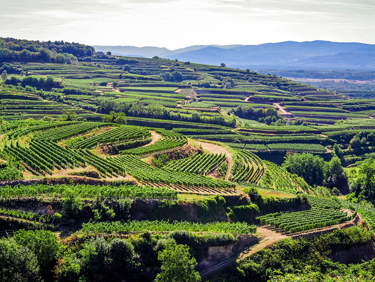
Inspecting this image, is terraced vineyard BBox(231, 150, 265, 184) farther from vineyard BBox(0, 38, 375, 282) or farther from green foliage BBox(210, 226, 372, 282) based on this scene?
green foliage BBox(210, 226, 372, 282)

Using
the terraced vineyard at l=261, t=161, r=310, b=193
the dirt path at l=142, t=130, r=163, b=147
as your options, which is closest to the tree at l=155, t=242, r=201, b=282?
the terraced vineyard at l=261, t=161, r=310, b=193

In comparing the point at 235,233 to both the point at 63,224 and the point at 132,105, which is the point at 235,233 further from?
the point at 132,105

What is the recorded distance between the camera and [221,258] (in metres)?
54.0

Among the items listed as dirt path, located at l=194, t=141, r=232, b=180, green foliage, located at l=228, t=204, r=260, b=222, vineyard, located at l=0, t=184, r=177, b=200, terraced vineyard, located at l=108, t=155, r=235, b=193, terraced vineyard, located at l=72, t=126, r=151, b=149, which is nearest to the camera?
vineyard, located at l=0, t=184, r=177, b=200

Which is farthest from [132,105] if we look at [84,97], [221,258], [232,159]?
[221,258]

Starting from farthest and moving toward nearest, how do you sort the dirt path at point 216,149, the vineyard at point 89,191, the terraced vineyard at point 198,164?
the dirt path at point 216,149, the terraced vineyard at point 198,164, the vineyard at point 89,191

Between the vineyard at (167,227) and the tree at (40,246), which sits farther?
the vineyard at (167,227)

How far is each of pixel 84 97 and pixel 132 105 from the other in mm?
28496

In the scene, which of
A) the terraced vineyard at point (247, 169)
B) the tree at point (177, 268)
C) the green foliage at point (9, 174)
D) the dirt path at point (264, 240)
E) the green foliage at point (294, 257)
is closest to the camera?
the tree at point (177, 268)

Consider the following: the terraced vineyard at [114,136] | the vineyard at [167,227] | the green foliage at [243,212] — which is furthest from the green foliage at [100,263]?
the terraced vineyard at [114,136]

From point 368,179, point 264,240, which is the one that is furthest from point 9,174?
point 368,179

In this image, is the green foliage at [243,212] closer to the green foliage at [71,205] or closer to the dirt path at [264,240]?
the dirt path at [264,240]

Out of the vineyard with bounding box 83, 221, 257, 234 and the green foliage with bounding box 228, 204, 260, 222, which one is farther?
the green foliage with bounding box 228, 204, 260, 222

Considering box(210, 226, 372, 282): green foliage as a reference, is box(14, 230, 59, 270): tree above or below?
above
